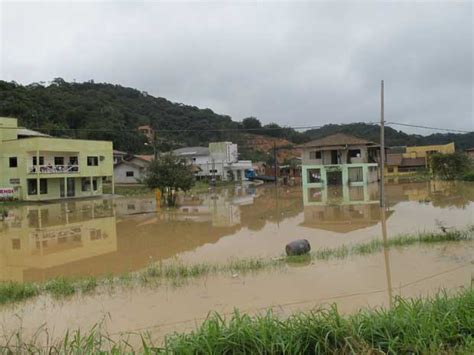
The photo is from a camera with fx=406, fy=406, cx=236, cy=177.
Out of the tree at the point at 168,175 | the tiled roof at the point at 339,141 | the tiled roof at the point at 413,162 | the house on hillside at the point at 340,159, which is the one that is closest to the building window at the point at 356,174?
the house on hillside at the point at 340,159

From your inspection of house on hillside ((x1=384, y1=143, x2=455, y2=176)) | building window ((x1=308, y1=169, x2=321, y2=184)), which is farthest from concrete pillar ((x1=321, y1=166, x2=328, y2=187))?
house on hillside ((x1=384, y1=143, x2=455, y2=176))

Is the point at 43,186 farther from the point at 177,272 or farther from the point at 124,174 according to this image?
the point at 177,272

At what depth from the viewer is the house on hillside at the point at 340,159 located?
133 ft

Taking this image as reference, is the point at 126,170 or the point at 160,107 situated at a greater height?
the point at 160,107

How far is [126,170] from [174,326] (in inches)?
1814

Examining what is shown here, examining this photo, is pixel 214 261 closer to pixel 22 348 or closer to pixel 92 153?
pixel 22 348

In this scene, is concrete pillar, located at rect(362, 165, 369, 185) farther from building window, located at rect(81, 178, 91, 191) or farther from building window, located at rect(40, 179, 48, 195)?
building window, located at rect(40, 179, 48, 195)

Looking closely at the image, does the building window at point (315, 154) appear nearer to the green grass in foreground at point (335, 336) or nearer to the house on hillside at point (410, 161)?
the house on hillside at point (410, 161)

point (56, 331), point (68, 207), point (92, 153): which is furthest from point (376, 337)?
point (92, 153)

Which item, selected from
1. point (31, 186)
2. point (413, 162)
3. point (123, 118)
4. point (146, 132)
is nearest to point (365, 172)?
point (31, 186)

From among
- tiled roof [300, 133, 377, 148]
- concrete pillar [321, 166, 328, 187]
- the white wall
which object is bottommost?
concrete pillar [321, 166, 328, 187]

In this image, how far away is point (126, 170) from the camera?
50219 mm

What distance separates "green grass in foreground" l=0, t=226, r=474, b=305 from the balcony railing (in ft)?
83.6

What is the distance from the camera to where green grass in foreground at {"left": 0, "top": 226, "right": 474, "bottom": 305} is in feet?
26.8
